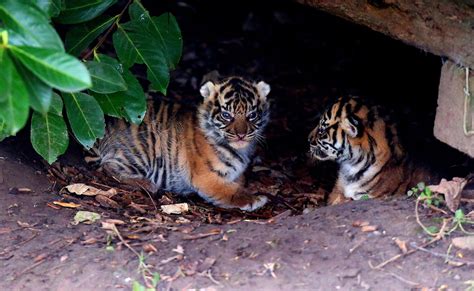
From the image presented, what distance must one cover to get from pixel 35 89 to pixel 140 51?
199 cm

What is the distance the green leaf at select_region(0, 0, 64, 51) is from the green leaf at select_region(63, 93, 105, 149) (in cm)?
152

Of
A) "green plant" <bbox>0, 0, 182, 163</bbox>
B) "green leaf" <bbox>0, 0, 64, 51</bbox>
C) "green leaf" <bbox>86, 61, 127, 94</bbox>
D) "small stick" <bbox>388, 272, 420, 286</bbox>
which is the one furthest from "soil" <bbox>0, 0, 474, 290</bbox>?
"green leaf" <bbox>0, 0, 64, 51</bbox>

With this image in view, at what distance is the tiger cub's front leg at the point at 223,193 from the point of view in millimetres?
6582

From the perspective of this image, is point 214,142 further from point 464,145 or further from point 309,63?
point 309,63

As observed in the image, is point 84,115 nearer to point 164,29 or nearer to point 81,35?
point 81,35

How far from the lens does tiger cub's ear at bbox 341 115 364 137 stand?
235 inches

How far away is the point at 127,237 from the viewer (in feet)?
15.6

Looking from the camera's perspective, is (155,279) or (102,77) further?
(102,77)

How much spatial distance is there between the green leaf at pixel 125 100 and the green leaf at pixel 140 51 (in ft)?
0.22

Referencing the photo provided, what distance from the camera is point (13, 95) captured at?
3.04 metres

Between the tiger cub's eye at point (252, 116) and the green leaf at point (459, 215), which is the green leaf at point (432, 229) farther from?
the tiger cub's eye at point (252, 116)

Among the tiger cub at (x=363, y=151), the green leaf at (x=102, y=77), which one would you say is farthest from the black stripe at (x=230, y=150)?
the green leaf at (x=102, y=77)

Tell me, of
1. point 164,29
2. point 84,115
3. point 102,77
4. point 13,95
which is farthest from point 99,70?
point 13,95

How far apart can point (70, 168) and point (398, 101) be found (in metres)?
3.77
